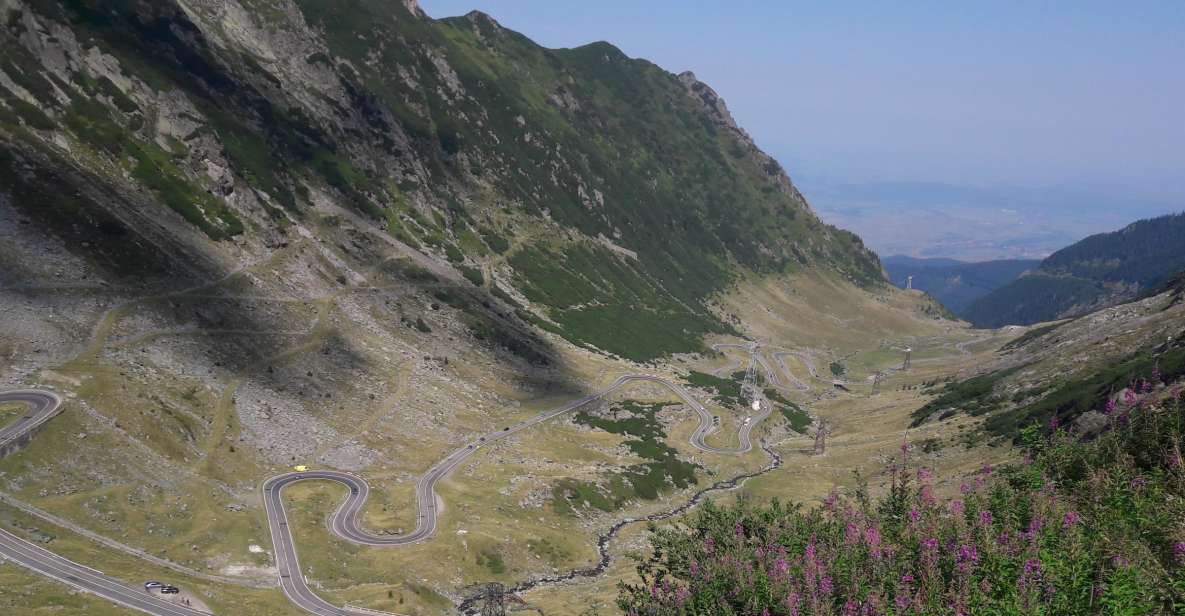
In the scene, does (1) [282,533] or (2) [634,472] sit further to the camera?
(2) [634,472]

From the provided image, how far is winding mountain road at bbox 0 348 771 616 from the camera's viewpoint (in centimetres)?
6359

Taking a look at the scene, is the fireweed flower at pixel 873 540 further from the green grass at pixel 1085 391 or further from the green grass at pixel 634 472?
the green grass at pixel 634 472

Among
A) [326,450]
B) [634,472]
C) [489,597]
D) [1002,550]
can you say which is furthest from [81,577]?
[634,472]

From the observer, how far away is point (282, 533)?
279 ft

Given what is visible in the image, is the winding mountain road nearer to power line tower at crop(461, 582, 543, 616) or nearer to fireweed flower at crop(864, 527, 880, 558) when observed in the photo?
power line tower at crop(461, 582, 543, 616)

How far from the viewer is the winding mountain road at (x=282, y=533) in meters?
63.6

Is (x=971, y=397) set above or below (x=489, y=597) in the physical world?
above

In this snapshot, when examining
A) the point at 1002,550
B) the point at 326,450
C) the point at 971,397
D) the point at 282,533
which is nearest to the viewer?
the point at 1002,550

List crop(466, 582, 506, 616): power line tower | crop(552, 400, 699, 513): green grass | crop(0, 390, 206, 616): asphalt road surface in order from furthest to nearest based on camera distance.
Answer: crop(552, 400, 699, 513): green grass → crop(466, 582, 506, 616): power line tower → crop(0, 390, 206, 616): asphalt road surface

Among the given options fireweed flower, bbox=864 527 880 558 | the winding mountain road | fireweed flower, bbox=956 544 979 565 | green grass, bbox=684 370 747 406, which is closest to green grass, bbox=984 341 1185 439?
green grass, bbox=684 370 747 406

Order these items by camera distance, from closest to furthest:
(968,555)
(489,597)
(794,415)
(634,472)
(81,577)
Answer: (968,555) → (81,577) → (489,597) → (634,472) → (794,415)

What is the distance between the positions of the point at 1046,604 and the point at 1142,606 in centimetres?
264

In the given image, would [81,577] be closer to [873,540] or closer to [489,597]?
[489,597]

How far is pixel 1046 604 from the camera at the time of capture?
2545cm
